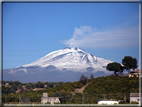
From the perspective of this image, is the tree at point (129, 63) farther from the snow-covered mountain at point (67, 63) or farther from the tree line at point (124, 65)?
the snow-covered mountain at point (67, 63)

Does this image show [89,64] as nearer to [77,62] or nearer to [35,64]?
[77,62]

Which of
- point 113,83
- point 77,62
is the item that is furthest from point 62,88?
point 77,62

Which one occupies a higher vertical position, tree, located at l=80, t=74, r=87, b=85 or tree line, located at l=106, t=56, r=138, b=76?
tree line, located at l=106, t=56, r=138, b=76

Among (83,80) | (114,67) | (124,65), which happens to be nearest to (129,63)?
(124,65)

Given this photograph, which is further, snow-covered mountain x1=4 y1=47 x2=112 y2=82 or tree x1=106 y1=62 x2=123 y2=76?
snow-covered mountain x1=4 y1=47 x2=112 y2=82

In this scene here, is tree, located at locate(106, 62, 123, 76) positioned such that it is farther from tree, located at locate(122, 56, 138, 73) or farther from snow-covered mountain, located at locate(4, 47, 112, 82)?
snow-covered mountain, located at locate(4, 47, 112, 82)

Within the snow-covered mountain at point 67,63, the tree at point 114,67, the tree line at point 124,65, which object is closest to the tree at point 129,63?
the tree line at point 124,65

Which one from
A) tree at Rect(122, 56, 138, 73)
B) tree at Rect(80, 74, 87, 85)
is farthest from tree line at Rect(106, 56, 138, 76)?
tree at Rect(80, 74, 87, 85)
